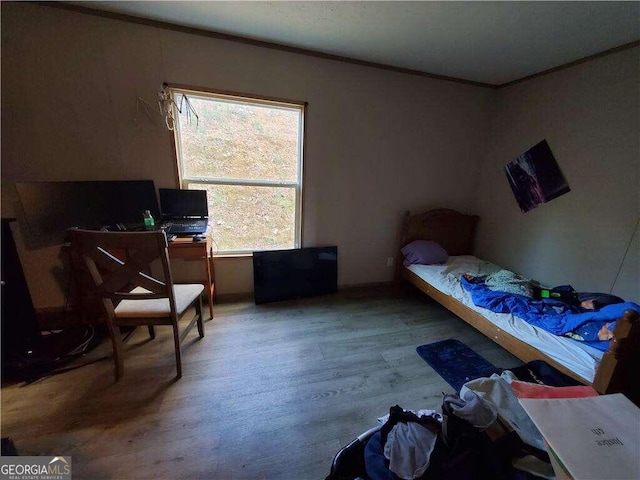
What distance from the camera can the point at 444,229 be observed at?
3.00 m

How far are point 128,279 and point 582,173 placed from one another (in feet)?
11.6

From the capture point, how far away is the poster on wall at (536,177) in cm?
233

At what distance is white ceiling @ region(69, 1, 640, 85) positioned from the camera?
1.56 metres

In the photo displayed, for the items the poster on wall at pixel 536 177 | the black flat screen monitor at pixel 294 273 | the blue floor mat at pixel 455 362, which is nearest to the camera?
the blue floor mat at pixel 455 362

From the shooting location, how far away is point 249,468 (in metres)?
1.16

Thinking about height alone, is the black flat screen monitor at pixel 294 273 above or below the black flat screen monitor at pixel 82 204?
below

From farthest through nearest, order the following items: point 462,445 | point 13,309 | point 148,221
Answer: point 148,221
point 13,309
point 462,445

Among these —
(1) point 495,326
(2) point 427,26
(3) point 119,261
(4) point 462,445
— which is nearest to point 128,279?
(3) point 119,261

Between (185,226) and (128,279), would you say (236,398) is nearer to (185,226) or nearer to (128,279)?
(128,279)

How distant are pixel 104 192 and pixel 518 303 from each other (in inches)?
131

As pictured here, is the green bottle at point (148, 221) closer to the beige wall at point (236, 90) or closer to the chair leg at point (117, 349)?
the beige wall at point (236, 90)

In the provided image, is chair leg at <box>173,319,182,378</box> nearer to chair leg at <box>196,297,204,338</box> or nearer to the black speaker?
chair leg at <box>196,297,204,338</box>

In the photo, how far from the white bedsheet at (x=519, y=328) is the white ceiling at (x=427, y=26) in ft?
6.35

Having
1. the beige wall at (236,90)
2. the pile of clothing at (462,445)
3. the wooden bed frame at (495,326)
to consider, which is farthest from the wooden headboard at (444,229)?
the pile of clothing at (462,445)
